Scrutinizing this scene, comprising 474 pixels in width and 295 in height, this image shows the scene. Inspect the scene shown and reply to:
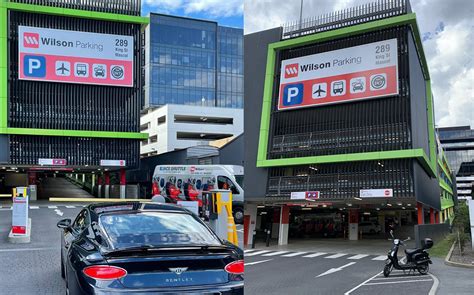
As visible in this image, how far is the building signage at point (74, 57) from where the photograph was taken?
1574 inches

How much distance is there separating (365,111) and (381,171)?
3.12m

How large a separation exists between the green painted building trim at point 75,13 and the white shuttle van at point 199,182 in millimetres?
16326

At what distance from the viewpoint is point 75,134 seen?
133 ft

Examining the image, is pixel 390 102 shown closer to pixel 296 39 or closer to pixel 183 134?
pixel 296 39

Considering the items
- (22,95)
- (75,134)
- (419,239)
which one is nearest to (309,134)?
(419,239)

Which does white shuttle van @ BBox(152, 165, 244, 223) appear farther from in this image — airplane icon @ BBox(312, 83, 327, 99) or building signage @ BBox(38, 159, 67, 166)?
building signage @ BBox(38, 159, 67, 166)

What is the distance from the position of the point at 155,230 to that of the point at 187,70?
242ft

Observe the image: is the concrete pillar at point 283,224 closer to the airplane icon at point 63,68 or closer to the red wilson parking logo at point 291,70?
the red wilson parking logo at point 291,70

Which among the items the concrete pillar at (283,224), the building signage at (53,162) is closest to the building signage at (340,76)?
the concrete pillar at (283,224)

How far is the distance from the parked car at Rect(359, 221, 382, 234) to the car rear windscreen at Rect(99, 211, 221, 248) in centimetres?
4202

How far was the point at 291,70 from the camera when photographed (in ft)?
94.8

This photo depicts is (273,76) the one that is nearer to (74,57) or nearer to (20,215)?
(20,215)

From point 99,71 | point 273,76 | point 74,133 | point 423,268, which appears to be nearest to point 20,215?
point 423,268

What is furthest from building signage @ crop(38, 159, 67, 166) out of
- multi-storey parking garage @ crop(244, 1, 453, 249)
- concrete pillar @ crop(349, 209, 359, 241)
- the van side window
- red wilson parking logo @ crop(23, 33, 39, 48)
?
concrete pillar @ crop(349, 209, 359, 241)
